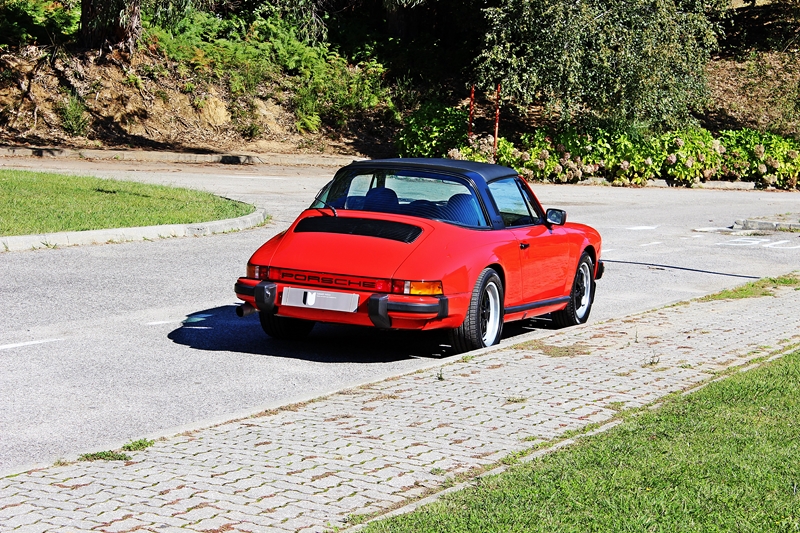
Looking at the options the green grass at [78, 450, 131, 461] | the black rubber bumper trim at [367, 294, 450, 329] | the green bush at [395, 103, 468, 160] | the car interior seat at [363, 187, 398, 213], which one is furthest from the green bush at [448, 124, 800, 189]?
Answer: the green grass at [78, 450, 131, 461]

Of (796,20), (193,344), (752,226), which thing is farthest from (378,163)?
(796,20)

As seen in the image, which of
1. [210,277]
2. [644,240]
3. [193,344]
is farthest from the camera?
[644,240]

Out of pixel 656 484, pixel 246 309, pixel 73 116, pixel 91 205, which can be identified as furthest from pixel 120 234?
pixel 73 116

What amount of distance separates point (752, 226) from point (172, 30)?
2360 cm

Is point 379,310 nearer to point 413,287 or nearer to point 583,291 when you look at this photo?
point 413,287

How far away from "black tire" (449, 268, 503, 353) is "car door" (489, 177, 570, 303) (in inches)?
19.2

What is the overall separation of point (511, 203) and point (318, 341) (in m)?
2.00

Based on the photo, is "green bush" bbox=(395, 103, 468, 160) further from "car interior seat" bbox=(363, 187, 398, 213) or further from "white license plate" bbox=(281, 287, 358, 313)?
"white license plate" bbox=(281, 287, 358, 313)

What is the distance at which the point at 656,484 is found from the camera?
5312mm

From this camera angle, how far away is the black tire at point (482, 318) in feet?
28.6

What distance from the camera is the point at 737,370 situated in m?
8.34

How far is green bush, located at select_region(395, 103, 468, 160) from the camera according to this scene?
105 ft

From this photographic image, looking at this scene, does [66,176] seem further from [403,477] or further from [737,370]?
[403,477]

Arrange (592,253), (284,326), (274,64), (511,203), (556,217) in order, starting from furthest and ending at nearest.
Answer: (274,64) < (592,253) < (556,217) < (511,203) < (284,326)
